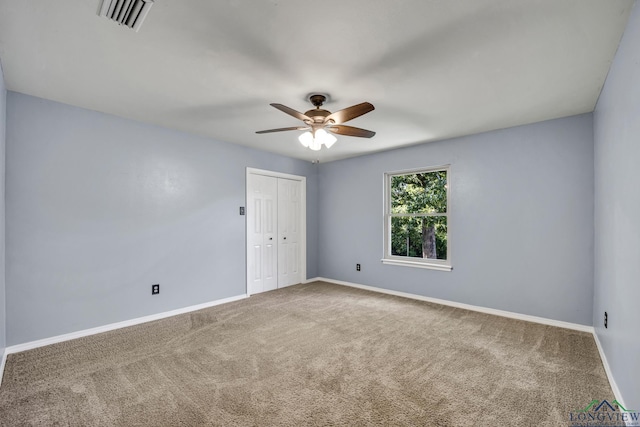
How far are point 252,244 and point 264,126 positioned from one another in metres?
1.97

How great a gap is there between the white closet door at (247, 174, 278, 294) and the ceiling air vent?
2998 millimetres

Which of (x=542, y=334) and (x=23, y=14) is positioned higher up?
(x=23, y=14)

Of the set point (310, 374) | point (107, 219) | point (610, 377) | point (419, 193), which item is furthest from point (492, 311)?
point (107, 219)

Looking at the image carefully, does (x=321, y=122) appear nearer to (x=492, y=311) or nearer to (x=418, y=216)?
(x=418, y=216)

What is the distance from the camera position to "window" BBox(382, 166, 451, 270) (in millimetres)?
4359

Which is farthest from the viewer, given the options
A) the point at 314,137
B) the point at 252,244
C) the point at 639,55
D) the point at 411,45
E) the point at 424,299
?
the point at 252,244

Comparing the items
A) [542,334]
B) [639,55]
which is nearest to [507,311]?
[542,334]

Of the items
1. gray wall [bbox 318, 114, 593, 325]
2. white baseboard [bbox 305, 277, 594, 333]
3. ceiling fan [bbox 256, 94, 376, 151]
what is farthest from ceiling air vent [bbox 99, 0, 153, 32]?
white baseboard [bbox 305, 277, 594, 333]

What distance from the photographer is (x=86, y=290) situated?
3098 mm

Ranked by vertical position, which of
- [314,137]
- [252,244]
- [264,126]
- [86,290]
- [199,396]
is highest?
[264,126]

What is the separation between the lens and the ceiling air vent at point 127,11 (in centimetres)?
157

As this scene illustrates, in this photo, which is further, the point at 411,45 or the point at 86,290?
the point at 86,290

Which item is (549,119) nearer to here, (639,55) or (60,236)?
(639,55)

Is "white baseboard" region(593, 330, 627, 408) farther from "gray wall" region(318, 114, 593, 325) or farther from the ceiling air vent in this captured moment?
the ceiling air vent
